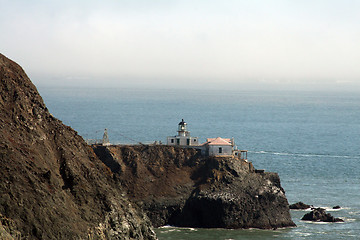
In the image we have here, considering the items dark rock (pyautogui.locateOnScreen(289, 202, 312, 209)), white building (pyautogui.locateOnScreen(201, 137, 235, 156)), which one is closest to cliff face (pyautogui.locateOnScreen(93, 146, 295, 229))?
white building (pyautogui.locateOnScreen(201, 137, 235, 156))

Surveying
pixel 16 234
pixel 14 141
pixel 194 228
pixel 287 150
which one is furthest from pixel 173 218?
→ pixel 287 150

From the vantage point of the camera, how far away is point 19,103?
2798 inches

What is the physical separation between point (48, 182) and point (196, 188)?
43.0m

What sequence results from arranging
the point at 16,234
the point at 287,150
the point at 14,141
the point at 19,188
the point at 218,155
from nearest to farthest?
the point at 16,234
the point at 19,188
the point at 14,141
the point at 218,155
the point at 287,150

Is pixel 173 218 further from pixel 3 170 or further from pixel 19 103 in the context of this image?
pixel 3 170

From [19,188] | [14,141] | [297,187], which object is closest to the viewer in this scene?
[19,188]

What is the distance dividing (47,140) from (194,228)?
3464 centimetres

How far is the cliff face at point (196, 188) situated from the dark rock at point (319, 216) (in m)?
3.25

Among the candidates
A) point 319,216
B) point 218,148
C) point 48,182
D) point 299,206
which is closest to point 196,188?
point 218,148

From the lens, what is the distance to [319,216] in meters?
101

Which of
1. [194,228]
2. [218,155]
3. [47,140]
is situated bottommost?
[194,228]

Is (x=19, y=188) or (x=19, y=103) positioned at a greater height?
(x=19, y=103)

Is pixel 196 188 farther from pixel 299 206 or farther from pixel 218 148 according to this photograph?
pixel 299 206

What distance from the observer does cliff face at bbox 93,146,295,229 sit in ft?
328
